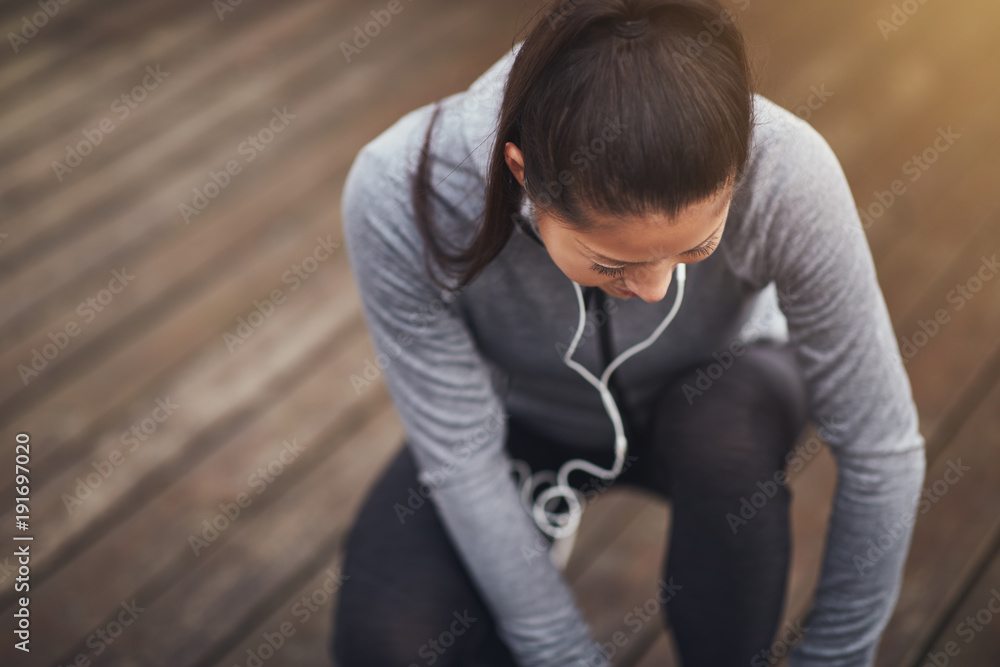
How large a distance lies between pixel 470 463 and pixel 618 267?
0.33 m

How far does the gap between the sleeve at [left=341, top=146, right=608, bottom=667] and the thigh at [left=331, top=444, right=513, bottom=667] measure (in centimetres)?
3

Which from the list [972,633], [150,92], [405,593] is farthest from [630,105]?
[150,92]

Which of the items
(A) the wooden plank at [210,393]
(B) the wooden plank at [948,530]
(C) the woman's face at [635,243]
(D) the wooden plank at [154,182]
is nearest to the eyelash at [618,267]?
(C) the woman's face at [635,243]

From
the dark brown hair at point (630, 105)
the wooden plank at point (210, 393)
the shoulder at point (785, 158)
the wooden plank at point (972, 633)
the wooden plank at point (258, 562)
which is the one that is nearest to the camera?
the dark brown hair at point (630, 105)

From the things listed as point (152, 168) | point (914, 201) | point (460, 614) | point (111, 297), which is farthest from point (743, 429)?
point (152, 168)

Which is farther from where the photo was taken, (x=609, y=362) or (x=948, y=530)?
(x=948, y=530)

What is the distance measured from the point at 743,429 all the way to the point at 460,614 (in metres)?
0.36

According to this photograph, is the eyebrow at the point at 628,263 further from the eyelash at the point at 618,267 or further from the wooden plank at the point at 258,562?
the wooden plank at the point at 258,562

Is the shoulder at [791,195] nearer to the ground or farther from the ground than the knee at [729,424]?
farther from the ground

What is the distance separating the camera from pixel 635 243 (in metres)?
0.63

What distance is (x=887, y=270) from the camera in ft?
5.09

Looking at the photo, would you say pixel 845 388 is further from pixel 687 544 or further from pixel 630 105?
pixel 630 105

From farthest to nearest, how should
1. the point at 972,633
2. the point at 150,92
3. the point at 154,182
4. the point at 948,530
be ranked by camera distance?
the point at 150,92
the point at 154,182
the point at 948,530
the point at 972,633

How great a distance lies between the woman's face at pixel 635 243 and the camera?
2.03 ft
